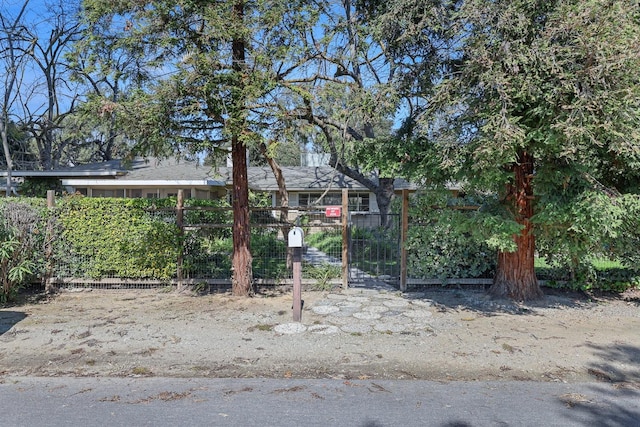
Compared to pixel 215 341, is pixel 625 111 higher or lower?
higher

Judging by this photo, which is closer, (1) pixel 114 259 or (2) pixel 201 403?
(2) pixel 201 403

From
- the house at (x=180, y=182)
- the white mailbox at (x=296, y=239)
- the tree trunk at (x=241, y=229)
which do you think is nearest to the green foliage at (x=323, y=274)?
the tree trunk at (x=241, y=229)

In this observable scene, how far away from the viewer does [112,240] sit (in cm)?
803

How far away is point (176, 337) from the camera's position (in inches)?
215

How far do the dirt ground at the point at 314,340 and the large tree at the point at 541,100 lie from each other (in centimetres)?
140

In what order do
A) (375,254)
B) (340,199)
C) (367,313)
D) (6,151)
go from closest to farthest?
(367,313)
(375,254)
(6,151)
(340,199)

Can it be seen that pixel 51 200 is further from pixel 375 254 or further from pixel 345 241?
pixel 375 254

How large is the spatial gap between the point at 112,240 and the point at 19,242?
4.84ft

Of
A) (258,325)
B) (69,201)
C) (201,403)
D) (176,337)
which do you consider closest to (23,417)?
(201,403)

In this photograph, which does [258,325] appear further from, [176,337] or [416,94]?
[416,94]

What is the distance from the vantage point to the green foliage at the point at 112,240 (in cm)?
802

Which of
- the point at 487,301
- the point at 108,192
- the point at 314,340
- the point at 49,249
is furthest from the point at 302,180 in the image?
the point at 314,340

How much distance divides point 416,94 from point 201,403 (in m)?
5.47

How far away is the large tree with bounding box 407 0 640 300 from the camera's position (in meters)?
4.88
